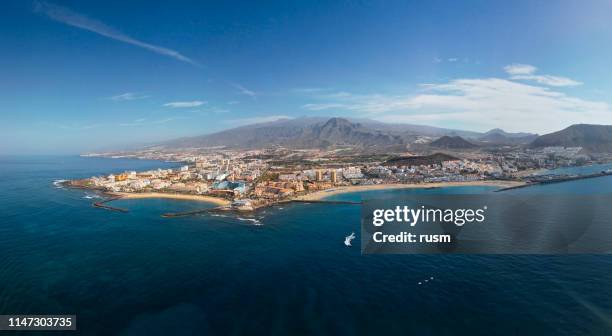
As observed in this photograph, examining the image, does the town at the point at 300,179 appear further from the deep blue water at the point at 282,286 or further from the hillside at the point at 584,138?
the hillside at the point at 584,138

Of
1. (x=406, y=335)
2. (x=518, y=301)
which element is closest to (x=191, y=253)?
(x=406, y=335)

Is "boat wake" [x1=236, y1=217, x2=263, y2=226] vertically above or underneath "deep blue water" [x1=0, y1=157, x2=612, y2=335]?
above

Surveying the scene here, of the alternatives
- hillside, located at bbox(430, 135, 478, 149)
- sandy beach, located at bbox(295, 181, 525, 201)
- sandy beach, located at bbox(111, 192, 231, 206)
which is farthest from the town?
hillside, located at bbox(430, 135, 478, 149)

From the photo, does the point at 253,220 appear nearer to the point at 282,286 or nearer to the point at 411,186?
the point at 282,286

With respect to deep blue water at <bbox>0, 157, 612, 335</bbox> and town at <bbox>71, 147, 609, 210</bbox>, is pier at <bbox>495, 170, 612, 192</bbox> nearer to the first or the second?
town at <bbox>71, 147, 609, 210</bbox>

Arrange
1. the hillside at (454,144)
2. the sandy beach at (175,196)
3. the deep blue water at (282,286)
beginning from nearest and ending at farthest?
the deep blue water at (282,286)
the sandy beach at (175,196)
the hillside at (454,144)

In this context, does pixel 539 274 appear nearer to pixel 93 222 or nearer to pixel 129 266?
pixel 129 266

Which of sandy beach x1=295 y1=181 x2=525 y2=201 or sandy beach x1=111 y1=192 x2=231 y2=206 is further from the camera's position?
sandy beach x1=295 y1=181 x2=525 y2=201

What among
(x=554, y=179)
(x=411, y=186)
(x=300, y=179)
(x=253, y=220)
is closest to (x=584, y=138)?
(x=554, y=179)

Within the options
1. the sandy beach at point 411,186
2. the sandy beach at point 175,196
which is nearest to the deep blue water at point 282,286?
the sandy beach at point 175,196
